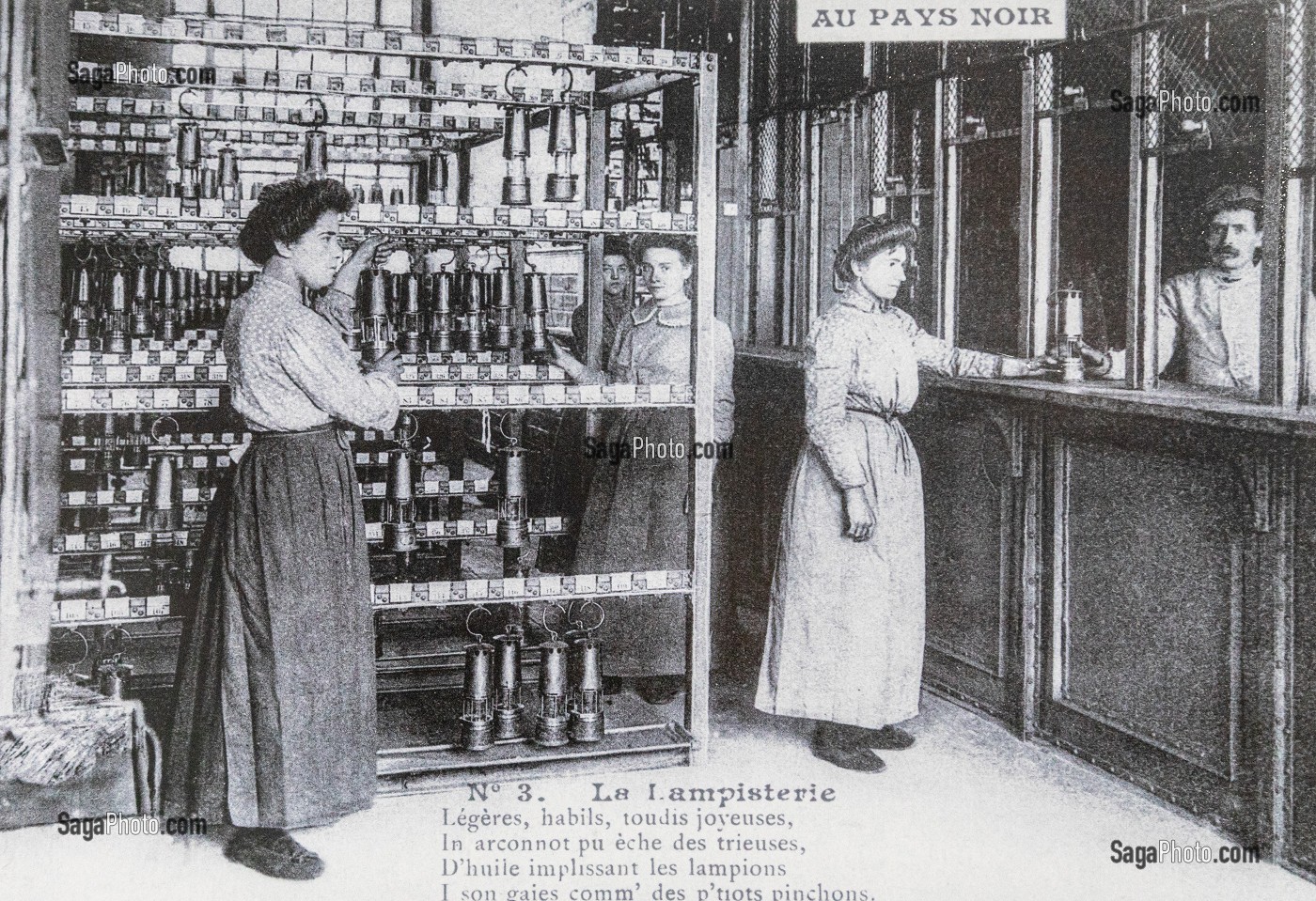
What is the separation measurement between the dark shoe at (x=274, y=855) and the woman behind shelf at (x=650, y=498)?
146cm

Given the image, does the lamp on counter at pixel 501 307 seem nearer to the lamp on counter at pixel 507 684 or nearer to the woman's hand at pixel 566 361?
the woman's hand at pixel 566 361

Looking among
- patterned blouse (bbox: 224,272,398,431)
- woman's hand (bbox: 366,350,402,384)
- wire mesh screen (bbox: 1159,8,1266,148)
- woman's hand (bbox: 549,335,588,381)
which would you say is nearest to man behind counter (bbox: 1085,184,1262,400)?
wire mesh screen (bbox: 1159,8,1266,148)

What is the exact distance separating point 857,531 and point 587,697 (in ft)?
2.90

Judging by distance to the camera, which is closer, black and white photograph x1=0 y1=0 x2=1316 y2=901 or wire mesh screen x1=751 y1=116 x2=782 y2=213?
black and white photograph x1=0 y1=0 x2=1316 y2=901

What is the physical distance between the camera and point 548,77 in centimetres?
702

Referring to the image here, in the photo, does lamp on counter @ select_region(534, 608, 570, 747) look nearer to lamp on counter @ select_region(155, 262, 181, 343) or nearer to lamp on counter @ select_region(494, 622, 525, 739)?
lamp on counter @ select_region(494, 622, 525, 739)

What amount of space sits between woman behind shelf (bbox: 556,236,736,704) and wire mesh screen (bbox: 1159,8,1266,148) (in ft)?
4.96

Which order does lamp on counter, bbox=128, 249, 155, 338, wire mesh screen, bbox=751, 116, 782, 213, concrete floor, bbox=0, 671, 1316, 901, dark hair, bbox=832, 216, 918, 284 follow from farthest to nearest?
1. wire mesh screen, bbox=751, 116, 782, 213
2. lamp on counter, bbox=128, 249, 155, 338
3. dark hair, bbox=832, 216, 918, 284
4. concrete floor, bbox=0, 671, 1316, 901

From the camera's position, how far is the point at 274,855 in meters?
2.90

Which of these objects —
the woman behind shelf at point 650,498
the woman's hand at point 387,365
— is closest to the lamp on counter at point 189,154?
the woman behind shelf at point 650,498

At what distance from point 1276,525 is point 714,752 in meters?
1.67

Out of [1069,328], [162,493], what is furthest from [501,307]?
[1069,328]

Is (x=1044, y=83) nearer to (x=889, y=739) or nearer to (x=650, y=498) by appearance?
(x=650, y=498)

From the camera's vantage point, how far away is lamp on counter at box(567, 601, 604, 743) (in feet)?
11.7
